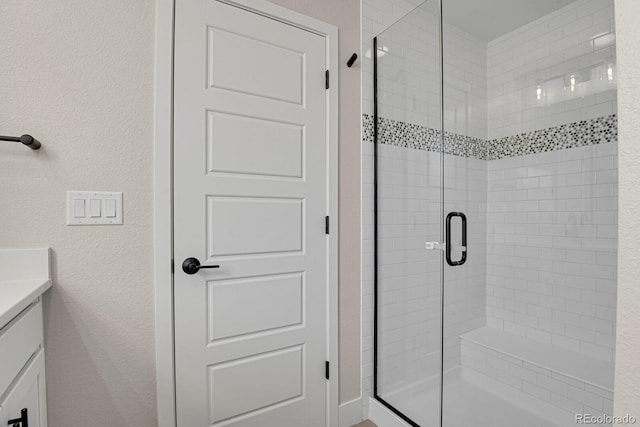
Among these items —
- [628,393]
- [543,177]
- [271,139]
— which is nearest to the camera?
[628,393]

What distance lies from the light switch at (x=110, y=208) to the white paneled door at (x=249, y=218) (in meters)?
0.23

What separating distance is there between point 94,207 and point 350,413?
5.80 ft

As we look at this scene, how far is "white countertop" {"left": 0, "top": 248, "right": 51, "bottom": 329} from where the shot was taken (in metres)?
1.01

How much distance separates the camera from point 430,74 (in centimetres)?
175

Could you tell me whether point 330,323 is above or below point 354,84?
below

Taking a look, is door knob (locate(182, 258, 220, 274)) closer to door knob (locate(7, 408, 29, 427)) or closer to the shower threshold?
door knob (locate(7, 408, 29, 427))

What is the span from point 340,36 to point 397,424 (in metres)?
2.32

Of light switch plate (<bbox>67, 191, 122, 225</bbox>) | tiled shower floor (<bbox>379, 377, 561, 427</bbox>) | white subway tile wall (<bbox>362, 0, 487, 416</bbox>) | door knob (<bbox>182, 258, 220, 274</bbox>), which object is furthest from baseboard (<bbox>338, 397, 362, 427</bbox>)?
light switch plate (<bbox>67, 191, 122, 225</bbox>)

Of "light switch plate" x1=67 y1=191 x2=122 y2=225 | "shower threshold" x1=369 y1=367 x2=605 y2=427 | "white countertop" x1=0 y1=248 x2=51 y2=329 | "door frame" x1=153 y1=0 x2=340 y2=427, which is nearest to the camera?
"white countertop" x1=0 y1=248 x2=51 y2=329

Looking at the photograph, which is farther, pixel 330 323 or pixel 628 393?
pixel 330 323

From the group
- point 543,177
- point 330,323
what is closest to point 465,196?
point 543,177

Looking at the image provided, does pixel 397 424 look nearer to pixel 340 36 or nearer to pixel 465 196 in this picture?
pixel 465 196

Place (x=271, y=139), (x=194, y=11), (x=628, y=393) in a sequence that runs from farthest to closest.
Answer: (x=271, y=139) < (x=194, y=11) < (x=628, y=393)

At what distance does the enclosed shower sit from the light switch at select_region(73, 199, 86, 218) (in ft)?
4.74
